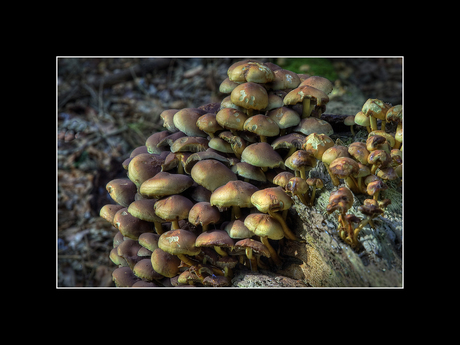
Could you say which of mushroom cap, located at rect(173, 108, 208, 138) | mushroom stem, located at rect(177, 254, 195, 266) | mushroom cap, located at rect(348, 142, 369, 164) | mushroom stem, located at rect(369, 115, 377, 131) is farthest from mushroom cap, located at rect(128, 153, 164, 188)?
mushroom stem, located at rect(369, 115, 377, 131)

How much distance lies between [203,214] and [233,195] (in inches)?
10.5

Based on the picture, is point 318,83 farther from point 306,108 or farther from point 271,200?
point 271,200

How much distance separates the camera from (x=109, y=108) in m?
6.76

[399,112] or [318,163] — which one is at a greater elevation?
[399,112]

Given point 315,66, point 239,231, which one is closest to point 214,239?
point 239,231

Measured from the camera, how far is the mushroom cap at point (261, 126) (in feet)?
8.75

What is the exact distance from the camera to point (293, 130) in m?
2.88

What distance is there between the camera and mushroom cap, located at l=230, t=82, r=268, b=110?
2758mm

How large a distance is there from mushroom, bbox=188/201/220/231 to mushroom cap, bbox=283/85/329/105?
102 cm

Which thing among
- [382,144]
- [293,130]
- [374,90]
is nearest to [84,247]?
[293,130]

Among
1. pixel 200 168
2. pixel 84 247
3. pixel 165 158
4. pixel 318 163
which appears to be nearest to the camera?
pixel 200 168

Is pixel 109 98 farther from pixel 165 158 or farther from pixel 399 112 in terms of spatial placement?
pixel 399 112

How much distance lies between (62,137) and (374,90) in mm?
5506

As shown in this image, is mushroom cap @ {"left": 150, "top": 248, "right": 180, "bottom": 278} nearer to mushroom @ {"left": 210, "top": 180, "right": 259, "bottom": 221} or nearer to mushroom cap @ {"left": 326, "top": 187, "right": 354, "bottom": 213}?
mushroom @ {"left": 210, "top": 180, "right": 259, "bottom": 221}
